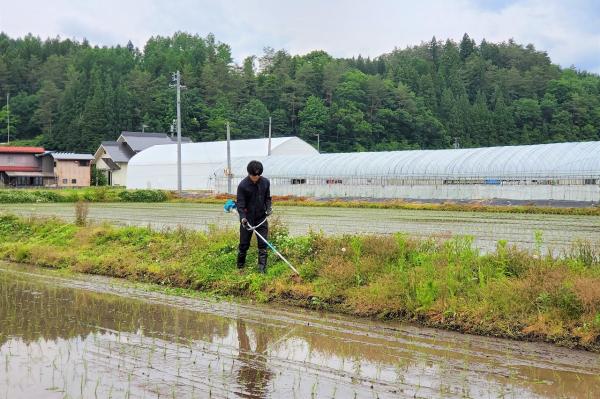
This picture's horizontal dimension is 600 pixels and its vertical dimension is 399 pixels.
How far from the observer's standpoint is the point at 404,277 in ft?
25.5

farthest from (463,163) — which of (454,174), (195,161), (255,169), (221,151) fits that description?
(255,169)

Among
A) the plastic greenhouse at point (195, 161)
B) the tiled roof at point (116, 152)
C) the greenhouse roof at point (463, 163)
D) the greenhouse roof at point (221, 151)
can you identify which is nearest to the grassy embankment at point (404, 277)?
the greenhouse roof at point (463, 163)

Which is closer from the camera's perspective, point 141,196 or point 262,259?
point 262,259

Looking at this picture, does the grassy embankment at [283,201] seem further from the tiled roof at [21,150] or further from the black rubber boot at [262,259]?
the tiled roof at [21,150]

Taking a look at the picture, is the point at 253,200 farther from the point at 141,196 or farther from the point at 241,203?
the point at 141,196

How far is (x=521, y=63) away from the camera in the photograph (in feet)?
362

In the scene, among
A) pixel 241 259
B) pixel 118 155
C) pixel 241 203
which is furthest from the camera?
pixel 118 155

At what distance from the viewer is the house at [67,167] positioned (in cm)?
6309

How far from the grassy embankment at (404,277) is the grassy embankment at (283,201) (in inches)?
741

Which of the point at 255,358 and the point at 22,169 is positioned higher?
the point at 22,169

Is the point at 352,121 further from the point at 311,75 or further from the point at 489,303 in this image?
the point at 489,303

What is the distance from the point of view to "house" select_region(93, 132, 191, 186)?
6788cm

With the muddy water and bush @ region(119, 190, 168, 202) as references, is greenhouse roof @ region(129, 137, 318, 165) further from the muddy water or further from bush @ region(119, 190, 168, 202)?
the muddy water

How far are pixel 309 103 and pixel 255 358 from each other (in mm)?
80906
